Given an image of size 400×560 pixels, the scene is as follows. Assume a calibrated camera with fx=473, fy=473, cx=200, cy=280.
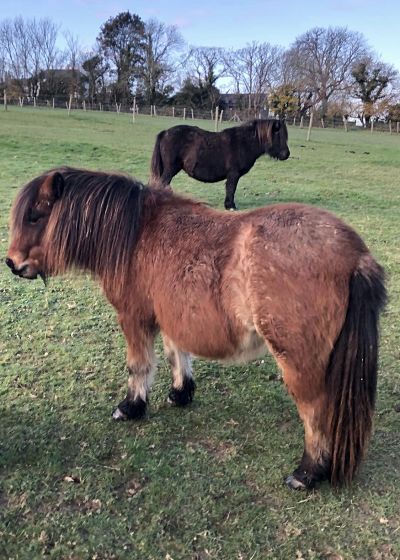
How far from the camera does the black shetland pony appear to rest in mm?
9102

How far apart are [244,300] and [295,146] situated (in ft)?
71.4

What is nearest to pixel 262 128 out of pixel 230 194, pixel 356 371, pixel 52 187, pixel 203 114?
pixel 230 194

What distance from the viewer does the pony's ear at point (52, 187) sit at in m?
2.64

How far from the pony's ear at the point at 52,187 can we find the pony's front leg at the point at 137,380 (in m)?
0.95

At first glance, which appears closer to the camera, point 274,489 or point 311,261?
point 311,261

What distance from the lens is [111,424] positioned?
298cm

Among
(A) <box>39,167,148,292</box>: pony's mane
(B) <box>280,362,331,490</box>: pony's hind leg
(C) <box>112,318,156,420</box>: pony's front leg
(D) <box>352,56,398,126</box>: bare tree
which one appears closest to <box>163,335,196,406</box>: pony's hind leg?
(C) <box>112,318,156,420</box>: pony's front leg

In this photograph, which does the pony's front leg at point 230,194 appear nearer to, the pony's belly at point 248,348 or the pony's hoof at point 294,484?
the pony's belly at point 248,348

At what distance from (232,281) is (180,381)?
3.71ft

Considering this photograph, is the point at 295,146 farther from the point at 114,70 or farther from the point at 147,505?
the point at 114,70

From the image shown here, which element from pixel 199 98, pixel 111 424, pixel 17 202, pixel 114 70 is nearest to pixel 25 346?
pixel 111 424

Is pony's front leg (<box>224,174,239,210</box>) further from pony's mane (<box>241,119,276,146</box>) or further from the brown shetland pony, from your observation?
the brown shetland pony

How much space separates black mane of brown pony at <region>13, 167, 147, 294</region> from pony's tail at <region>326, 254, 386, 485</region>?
125 centimetres

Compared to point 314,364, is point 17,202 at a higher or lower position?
higher
